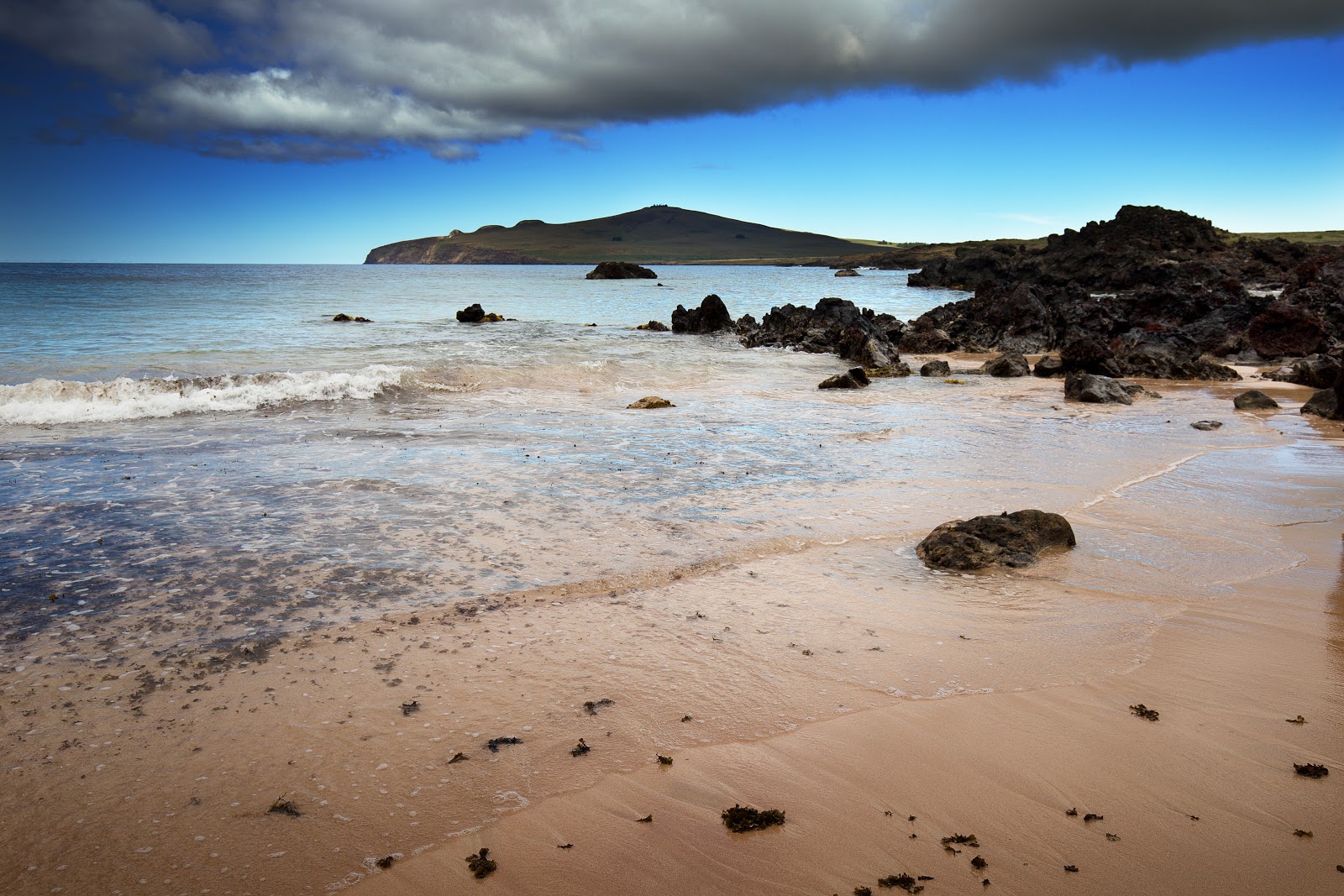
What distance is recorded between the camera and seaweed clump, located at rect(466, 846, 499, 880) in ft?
8.35

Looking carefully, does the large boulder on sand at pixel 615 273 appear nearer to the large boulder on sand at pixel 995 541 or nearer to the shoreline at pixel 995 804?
the large boulder on sand at pixel 995 541

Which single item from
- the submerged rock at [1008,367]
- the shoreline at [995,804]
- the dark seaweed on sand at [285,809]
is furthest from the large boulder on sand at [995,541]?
the submerged rock at [1008,367]

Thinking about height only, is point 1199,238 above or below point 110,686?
above

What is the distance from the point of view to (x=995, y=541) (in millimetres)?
5590

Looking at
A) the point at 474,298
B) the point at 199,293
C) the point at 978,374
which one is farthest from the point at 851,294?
the point at 199,293

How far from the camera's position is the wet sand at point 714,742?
8.55 ft

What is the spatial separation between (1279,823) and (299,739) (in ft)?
12.5

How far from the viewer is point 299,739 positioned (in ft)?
10.7

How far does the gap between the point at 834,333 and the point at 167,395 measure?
63.5 feet

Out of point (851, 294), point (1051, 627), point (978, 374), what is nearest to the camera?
point (1051, 627)

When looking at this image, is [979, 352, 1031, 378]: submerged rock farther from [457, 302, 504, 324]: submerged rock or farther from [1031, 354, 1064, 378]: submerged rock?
[457, 302, 504, 324]: submerged rock

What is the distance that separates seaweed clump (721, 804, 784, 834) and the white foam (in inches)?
460

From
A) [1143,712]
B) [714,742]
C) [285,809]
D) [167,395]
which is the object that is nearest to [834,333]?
[167,395]

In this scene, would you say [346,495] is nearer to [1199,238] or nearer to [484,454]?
[484,454]
